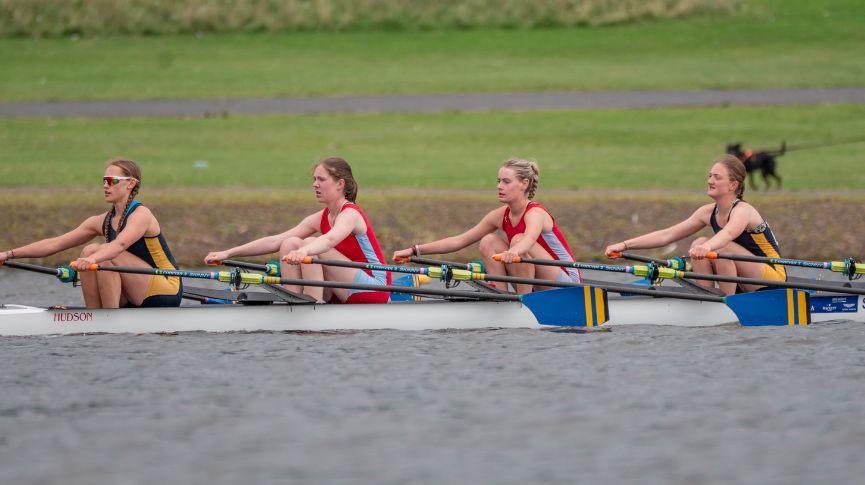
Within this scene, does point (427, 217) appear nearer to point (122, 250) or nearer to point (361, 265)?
point (361, 265)

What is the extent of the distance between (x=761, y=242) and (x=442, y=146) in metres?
15.6

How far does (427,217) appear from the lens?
19328 millimetres

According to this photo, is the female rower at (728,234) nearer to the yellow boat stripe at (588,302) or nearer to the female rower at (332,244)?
the yellow boat stripe at (588,302)

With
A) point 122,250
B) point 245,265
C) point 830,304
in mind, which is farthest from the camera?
point 245,265

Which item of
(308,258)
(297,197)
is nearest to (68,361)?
(308,258)

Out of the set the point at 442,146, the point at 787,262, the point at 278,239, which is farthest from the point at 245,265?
the point at 442,146

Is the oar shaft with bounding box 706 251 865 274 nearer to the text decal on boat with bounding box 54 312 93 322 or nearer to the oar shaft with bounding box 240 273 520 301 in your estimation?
the oar shaft with bounding box 240 273 520 301

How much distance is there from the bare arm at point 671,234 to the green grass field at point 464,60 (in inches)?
Result: 796

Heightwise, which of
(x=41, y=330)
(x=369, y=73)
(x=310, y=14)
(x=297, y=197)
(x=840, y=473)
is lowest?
(x=840, y=473)

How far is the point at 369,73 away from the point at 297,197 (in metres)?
15.5

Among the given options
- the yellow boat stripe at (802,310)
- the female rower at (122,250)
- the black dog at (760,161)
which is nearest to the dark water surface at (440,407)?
the yellow boat stripe at (802,310)

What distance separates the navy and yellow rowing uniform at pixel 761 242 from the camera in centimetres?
1241

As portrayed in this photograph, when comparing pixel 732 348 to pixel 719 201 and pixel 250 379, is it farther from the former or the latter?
pixel 250 379

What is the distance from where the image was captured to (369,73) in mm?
35406
